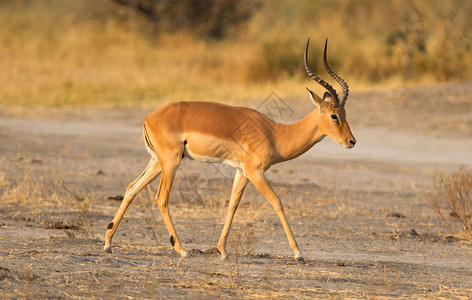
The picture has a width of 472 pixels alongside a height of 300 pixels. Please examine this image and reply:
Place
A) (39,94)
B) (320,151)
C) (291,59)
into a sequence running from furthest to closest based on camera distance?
(291,59)
(39,94)
(320,151)

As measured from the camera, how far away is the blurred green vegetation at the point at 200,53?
19.3 metres

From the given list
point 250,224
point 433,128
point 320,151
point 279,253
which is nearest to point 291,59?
point 433,128

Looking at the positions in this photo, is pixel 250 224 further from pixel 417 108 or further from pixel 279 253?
pixel 417 108

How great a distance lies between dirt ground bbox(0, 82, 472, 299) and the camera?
19.0ft

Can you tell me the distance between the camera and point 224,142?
6.95 metres

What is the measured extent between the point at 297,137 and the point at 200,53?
15.9m

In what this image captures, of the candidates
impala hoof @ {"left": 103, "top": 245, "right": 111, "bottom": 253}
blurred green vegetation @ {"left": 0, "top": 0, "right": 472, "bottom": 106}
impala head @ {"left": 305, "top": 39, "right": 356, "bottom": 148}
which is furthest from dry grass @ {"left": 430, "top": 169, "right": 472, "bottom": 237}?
blurred green vegetation @ {"left": 0, "top": 0, "right": 472, "bottom": 106}

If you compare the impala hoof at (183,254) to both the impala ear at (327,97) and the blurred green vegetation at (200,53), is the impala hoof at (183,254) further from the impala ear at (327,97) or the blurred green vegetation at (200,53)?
the blurred green vegetation at (200,53)

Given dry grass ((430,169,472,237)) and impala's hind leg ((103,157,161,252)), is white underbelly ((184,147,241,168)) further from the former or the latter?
dry grass ((430,169,472,237))

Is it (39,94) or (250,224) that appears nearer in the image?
(250,224)

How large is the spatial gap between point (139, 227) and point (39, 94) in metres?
11.0

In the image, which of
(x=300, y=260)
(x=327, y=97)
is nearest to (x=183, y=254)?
(x=300, y=260)

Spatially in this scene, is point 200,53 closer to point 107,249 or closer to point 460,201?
point 460,201

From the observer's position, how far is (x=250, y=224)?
8.68 metres
